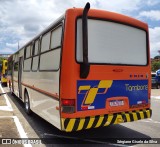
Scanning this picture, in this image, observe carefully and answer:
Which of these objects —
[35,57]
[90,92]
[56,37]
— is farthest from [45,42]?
[90,92]

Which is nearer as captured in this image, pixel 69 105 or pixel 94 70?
pixel 69 105

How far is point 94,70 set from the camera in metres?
6.09

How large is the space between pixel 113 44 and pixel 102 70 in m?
0.78

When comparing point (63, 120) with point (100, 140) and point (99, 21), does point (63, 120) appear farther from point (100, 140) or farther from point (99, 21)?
point (99, 21)

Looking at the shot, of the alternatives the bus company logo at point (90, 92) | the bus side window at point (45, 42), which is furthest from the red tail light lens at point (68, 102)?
the bus side window at point (45, 42)

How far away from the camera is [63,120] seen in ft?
19.0

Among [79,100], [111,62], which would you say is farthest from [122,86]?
[79,100]

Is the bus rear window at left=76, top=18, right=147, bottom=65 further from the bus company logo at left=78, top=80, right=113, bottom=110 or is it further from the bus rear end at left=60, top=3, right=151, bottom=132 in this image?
the bus company logo at left=78, top=80, right=113, bottom=110

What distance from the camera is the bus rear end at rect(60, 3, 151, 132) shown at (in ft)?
19.1

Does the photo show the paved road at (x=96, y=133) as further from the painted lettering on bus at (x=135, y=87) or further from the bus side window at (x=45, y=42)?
the bus side window at (x=45, y=42)

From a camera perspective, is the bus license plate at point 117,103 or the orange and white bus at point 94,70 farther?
the bus license plate at point 117,103

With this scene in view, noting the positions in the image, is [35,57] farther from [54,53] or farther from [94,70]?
[94,70]

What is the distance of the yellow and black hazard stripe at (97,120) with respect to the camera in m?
5.78

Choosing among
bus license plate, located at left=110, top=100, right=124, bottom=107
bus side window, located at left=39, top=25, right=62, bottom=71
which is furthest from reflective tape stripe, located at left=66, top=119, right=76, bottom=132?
bus side window, located at left=39, top=25, right=62, bottom=71
